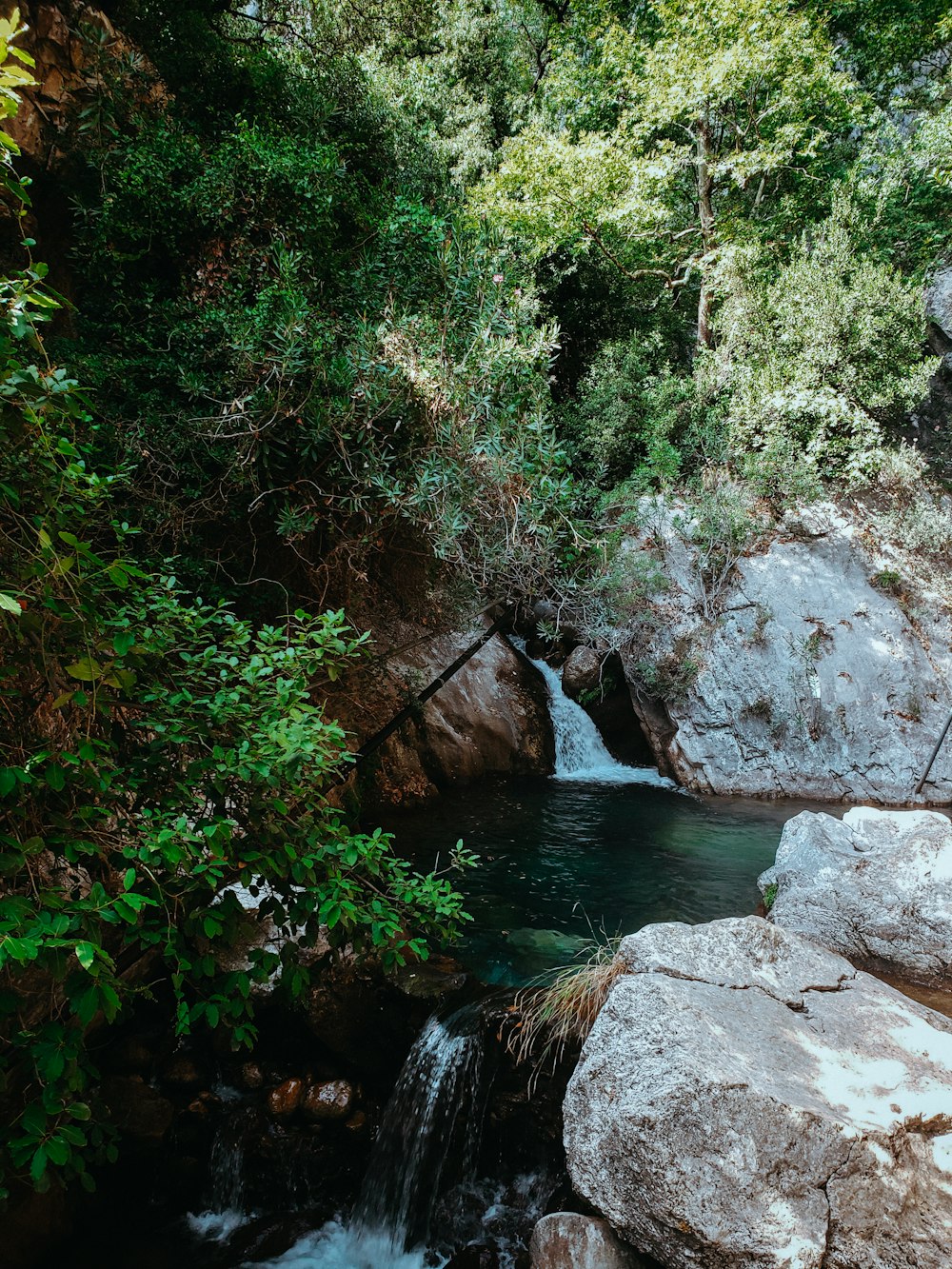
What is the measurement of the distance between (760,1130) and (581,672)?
844cm

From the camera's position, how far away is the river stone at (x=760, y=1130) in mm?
2395

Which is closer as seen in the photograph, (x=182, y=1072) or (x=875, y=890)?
(x=182, y=1072)

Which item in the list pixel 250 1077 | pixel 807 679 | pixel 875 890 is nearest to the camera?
pixel 250 1077

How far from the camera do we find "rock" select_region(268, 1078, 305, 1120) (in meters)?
3.86

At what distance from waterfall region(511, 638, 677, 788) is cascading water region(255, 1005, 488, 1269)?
6.34 meters

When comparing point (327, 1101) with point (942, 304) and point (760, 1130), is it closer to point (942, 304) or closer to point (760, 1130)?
point (760, 1130)

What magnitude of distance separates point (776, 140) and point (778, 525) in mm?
6890

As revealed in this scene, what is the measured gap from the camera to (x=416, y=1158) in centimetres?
360

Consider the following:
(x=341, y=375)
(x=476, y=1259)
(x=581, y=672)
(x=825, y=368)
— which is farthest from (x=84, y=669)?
(x=825, y=368)

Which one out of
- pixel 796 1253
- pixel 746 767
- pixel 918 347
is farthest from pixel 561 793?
pixel 918 347

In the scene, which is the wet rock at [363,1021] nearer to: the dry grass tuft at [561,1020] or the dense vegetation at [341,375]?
the dense vegetation at [341,375]

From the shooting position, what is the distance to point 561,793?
9.27 meters

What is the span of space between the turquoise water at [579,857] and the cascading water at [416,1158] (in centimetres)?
104

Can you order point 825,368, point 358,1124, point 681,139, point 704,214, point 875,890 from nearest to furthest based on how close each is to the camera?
1. point 358,1124
2. point 875,890
3. point 825,368
4. point 704,214
5. point 681,139
